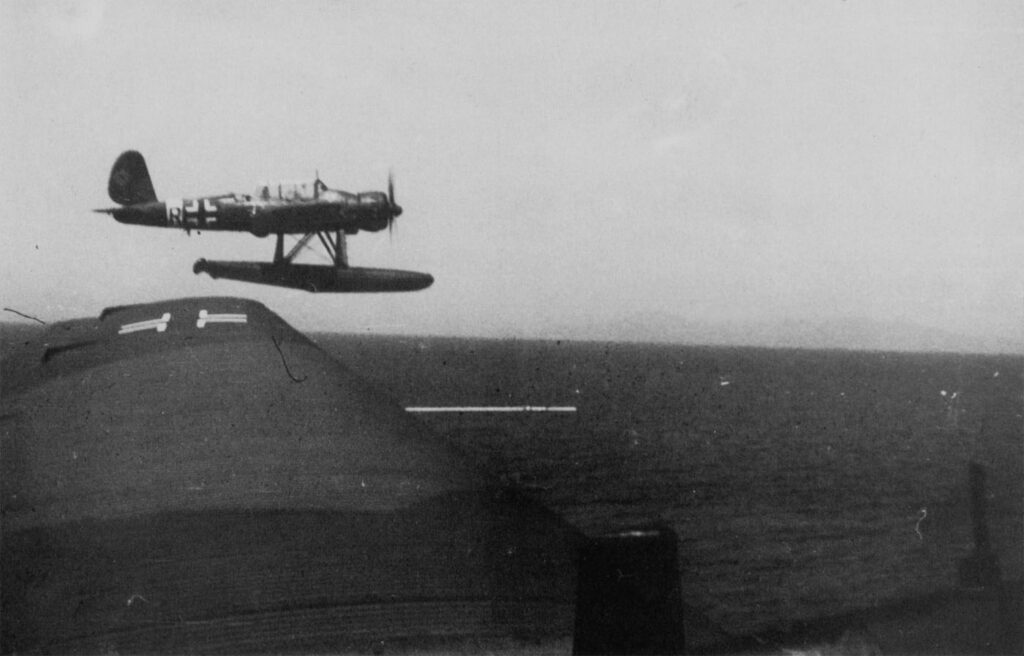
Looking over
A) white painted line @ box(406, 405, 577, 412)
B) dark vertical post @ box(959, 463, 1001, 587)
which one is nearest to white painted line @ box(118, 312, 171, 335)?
dark vertical post @ box(959, 463, 1001, 587)

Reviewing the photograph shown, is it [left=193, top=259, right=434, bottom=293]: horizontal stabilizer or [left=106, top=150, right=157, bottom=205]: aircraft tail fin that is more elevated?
[left=106, top=150, right=157, bottom=205]: aircraft tail fin

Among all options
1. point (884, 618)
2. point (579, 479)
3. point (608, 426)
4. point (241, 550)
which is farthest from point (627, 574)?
point (608, 426)

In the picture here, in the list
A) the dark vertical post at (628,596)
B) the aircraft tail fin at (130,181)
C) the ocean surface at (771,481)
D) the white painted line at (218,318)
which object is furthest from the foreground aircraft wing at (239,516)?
the aircraft tail fin at (130,181)

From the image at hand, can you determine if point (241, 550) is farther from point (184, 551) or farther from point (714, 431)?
point (714, 431)

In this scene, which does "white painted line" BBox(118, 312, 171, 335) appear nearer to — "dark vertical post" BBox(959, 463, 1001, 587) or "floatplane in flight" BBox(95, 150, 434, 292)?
"floatplane in flight" BBox(95, 150, 434, 292)

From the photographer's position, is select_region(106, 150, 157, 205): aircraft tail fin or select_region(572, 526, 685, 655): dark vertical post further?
select_region(106, 150, 157, 205): aircraft tail fin
